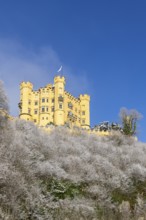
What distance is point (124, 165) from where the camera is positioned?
168ft

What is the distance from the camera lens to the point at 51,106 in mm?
110438

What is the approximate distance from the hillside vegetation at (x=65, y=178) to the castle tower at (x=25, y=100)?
171 ft

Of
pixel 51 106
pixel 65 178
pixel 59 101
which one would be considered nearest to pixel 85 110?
pixel 59 101

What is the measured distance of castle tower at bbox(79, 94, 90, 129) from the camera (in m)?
114

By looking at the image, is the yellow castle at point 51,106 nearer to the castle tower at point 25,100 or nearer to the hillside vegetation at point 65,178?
the castle tower at point 25,100

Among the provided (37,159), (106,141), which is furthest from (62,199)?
(106,141)

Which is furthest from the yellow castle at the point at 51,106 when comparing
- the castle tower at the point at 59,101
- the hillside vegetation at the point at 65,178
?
the hillside vegetation at the point at 65,178

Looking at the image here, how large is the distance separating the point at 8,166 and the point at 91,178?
46.3ft

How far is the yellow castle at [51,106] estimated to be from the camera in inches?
4262

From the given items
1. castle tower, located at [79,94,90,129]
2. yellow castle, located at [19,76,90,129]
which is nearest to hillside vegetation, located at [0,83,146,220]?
yellow castle, located at [19,76,90,129]

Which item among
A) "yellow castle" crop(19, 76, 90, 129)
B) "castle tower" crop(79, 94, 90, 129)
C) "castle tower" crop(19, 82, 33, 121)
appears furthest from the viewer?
"castle tower" crop(79, 94, 90, 129)

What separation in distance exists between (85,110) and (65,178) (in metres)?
77.1

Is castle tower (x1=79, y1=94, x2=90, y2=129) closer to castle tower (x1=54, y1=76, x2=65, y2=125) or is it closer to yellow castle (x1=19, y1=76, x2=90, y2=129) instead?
yellow castle (x1=19, y1=76, x2=90, y2=129)

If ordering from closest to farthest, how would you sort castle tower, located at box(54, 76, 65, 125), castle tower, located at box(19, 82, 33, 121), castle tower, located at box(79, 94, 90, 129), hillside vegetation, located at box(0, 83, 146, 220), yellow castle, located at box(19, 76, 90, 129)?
hillside vegetation, located at box(0, 83, 146, 220), castle tower, located at box(54, 76, 65, 125), yellow castle, located at box(19, 76, 90, 129), castle tower, located at box(19, 82, 33, 121), castle tower, located at box(79, 94, 90, 129)
